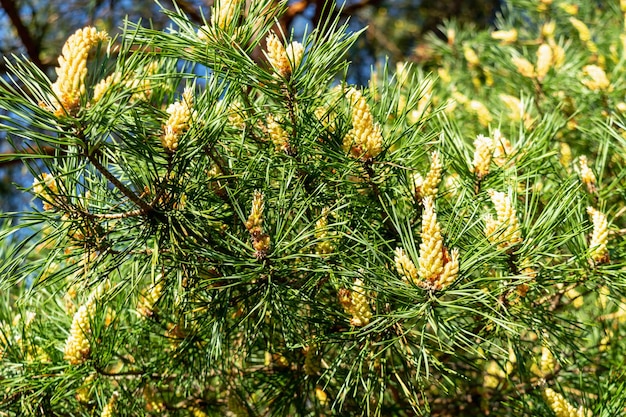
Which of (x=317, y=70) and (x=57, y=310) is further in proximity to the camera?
(x=57, y=310)

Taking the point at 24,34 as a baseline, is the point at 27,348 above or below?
below

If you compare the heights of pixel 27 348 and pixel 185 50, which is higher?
pixel 185 50

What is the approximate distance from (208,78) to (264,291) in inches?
7.8

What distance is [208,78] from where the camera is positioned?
62 centimetres

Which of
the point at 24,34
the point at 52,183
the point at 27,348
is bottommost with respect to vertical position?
the point at 27,348

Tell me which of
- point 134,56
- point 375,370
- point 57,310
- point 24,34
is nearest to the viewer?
point 134,56

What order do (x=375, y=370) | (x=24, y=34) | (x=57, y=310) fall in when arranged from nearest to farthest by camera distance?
(x=375, y=370)
(x=57, y=310)
(x=24, y=34)

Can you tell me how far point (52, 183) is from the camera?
683mm

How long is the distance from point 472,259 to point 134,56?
32 centimetres

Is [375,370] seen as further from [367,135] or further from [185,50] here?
[185,50]

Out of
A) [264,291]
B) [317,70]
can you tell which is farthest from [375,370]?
[317,70]

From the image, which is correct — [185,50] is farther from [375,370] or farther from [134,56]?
[375,370]

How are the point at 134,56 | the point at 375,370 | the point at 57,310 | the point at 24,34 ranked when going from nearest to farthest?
the point at 134,56 → the point at 375,370 → the point at 57,310 → the point at 24,34

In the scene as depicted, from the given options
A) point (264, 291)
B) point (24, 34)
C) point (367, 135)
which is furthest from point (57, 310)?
point (24, 34)
